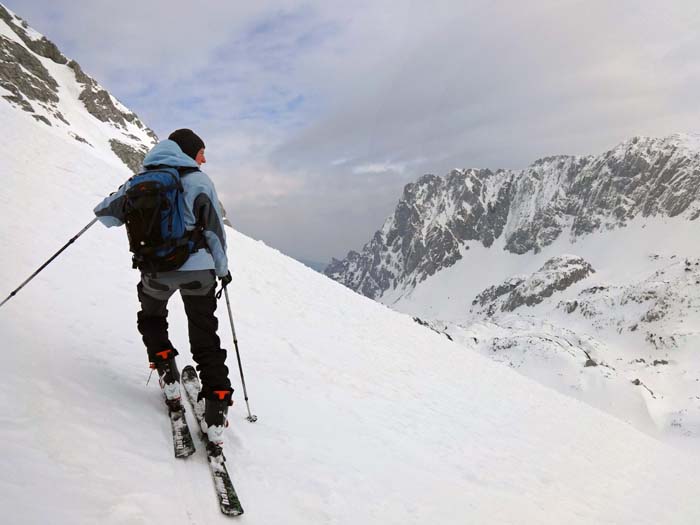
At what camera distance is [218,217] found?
5023mm

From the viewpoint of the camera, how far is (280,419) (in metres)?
7.46

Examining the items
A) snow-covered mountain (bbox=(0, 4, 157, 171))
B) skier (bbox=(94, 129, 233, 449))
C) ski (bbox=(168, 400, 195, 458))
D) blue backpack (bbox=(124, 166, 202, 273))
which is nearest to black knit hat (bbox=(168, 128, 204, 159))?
skier (bbox=(94, 129, 233, 449))

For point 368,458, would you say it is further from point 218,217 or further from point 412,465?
point 218,217

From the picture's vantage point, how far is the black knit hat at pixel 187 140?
515cm

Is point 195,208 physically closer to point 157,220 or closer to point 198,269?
point 157,220

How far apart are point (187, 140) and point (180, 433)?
11.3 feet

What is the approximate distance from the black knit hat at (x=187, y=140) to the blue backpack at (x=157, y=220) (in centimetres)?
48

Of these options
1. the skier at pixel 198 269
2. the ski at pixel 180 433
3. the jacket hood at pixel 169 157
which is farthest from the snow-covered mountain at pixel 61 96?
the ski at pixel 180 433

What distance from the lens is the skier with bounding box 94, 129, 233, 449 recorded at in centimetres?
482

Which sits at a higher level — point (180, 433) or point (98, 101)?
point (98, 101)

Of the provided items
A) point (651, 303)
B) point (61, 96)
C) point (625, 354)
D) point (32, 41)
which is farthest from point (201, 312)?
point (651, 303)

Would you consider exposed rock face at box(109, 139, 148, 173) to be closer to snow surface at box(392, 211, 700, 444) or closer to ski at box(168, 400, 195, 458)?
ski at box(168, 400, 195, 458)

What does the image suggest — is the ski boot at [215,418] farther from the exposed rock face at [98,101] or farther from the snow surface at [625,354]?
the exposed rock face at [98,101]

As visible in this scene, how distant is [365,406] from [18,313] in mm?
6930
